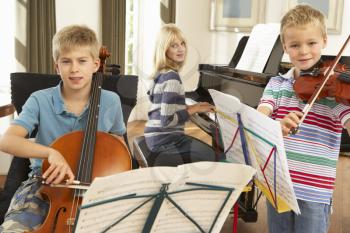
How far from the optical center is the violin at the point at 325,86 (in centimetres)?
133

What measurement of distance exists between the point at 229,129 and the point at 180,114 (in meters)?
0.89

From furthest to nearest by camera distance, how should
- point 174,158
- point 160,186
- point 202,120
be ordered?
point 202,120 → point 174,158 → point 160,186

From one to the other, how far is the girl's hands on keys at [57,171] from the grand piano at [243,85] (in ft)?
3.32

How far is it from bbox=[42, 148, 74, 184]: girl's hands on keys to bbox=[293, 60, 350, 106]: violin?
801mm

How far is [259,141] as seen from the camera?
1225mm

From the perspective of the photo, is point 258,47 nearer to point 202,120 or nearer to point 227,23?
point 202,120

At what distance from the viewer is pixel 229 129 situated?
1433mm

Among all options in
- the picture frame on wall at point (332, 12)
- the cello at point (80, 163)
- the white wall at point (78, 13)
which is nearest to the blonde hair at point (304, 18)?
the cello at point (80, 163)

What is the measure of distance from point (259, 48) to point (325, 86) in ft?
4.37

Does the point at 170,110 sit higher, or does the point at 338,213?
the point at 170,110

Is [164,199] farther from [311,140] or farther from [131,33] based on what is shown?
[131,33]

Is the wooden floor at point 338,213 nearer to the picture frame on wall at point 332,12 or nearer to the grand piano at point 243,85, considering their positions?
the grand piano at point 243,85

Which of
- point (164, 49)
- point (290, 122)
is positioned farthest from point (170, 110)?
point (290, 122)

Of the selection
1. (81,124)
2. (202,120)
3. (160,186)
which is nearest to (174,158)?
(202,120)
